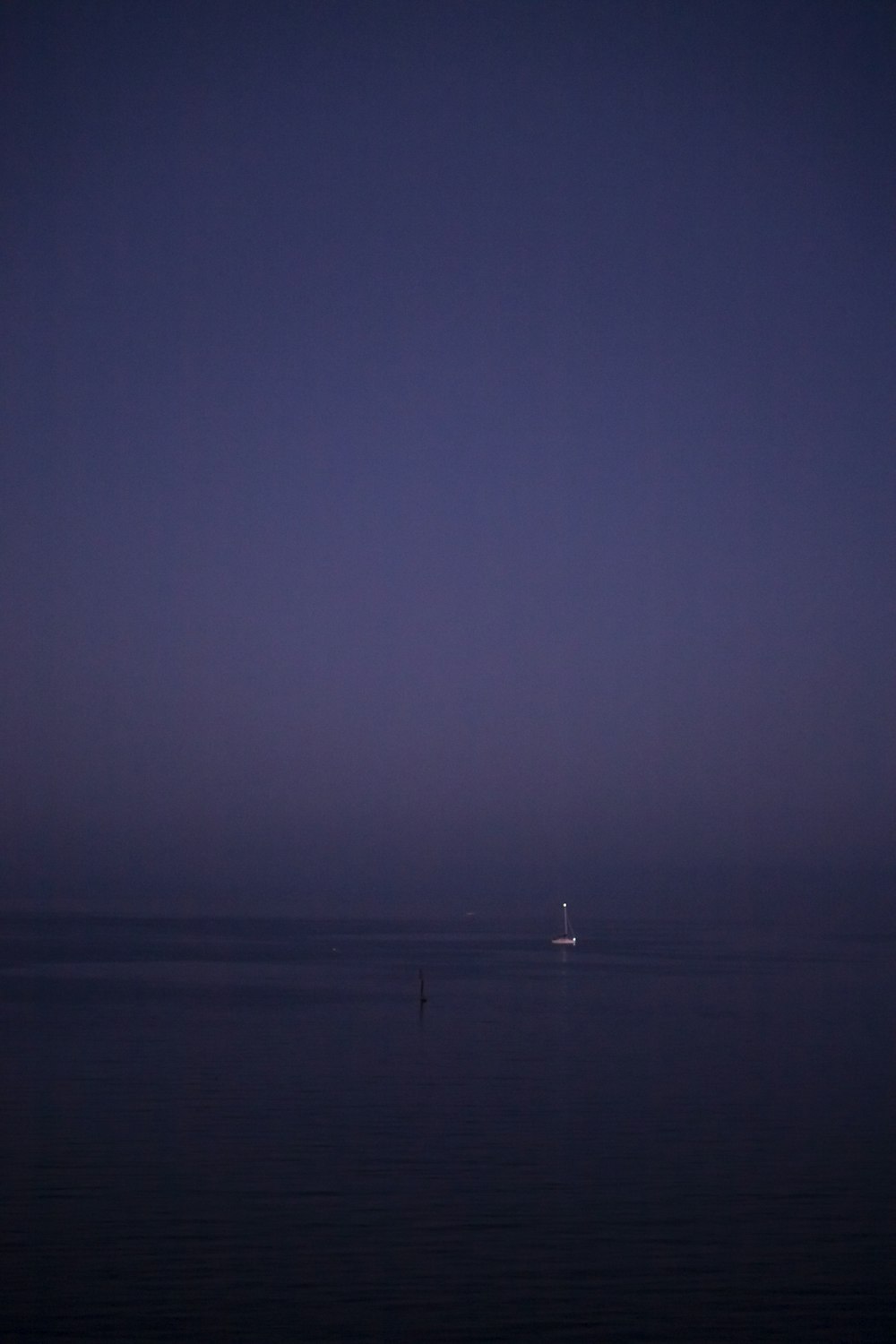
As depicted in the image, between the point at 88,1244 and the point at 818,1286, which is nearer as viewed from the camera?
the point at 818,1286

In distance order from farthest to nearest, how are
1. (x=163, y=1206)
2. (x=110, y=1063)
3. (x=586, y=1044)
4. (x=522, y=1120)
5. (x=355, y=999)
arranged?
(x=355, y=999)
(x=586, y=1044)
(x=110, y=1063)
(x=522, y=1120)
(x=163, y=1206)

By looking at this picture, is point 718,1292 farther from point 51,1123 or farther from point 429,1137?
point 51,1123

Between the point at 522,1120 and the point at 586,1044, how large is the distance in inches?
756

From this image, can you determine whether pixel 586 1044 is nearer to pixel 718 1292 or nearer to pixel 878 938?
pixel 718 1292

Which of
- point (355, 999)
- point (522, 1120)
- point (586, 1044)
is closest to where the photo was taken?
point (522, 1120)

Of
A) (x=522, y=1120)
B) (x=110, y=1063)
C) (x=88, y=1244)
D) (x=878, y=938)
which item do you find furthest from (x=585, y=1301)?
(x=878, y=938)

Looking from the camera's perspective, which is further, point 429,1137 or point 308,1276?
point 429,1137

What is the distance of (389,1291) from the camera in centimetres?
2411

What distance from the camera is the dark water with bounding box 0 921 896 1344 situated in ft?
76.1

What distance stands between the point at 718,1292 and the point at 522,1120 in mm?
16425

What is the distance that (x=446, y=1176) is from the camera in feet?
108

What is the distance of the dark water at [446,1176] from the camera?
23188mm

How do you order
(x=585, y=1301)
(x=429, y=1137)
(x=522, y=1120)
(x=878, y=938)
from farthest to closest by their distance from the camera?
(x=878, y=938), (x=522, y=1120), (x=429, y=1137), (x=585, y=1301)

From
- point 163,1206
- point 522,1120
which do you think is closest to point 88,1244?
point 163,1206
